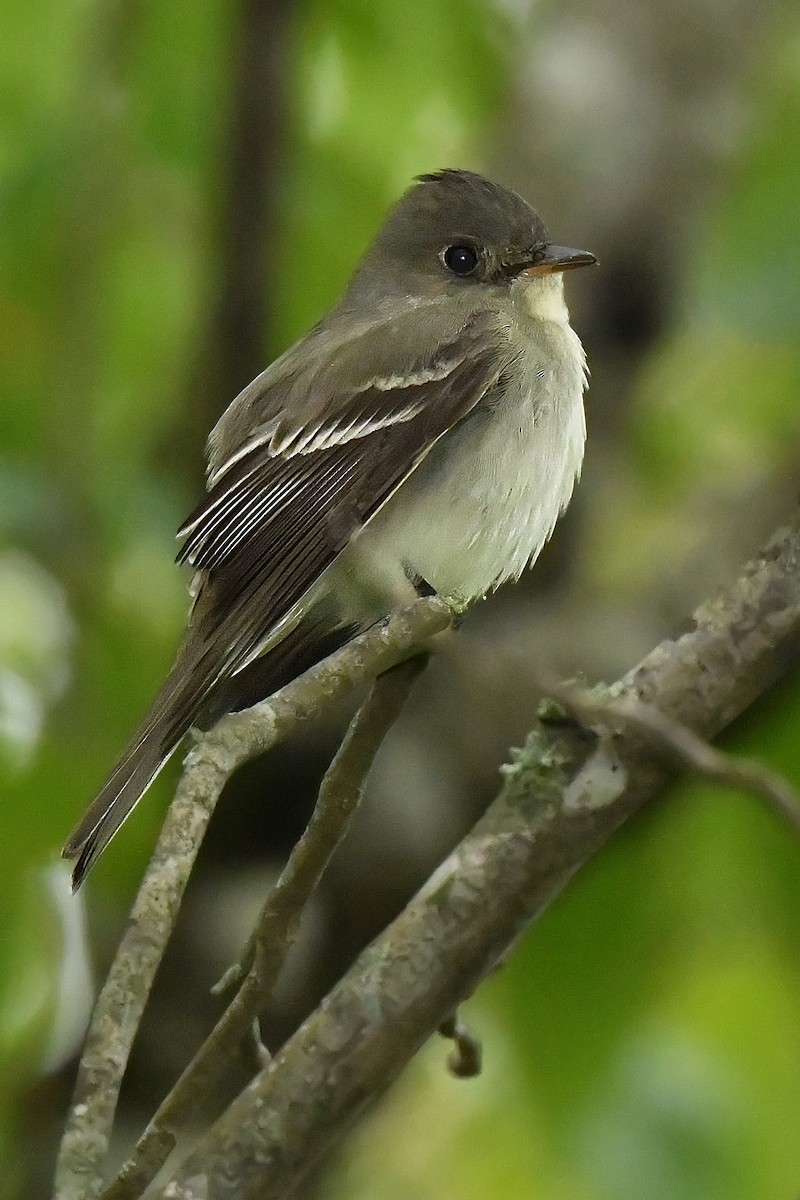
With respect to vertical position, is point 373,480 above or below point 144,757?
above

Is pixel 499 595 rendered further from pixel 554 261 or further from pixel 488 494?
pixel 488 494

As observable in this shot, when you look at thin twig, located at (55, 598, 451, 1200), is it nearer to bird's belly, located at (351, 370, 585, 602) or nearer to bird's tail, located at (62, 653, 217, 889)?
bird's tail, located at (62, 653, 217, 889)

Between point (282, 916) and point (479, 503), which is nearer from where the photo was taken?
point (282, 916)

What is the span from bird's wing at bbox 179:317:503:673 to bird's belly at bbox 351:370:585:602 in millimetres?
64

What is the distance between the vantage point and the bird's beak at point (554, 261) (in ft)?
12.1

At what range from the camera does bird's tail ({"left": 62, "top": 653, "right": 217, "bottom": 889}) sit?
103 inches

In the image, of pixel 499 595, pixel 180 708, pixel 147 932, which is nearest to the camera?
pixel 147 932

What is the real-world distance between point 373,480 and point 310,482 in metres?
0.14

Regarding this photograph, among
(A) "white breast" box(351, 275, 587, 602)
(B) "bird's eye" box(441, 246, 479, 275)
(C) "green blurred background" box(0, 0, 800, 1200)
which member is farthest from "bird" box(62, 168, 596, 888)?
(C) "green blurred background" box(0, 0, 800, 1200)

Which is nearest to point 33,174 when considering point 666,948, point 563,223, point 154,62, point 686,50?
point 154,62

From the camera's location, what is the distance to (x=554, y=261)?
12.3 ft

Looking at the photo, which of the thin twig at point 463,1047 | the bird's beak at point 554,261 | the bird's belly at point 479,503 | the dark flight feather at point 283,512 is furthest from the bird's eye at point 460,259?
the thin twig at point 463,1047

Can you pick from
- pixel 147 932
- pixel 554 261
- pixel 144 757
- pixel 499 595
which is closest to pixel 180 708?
pixel 144 757

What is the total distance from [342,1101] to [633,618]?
1960 mm
